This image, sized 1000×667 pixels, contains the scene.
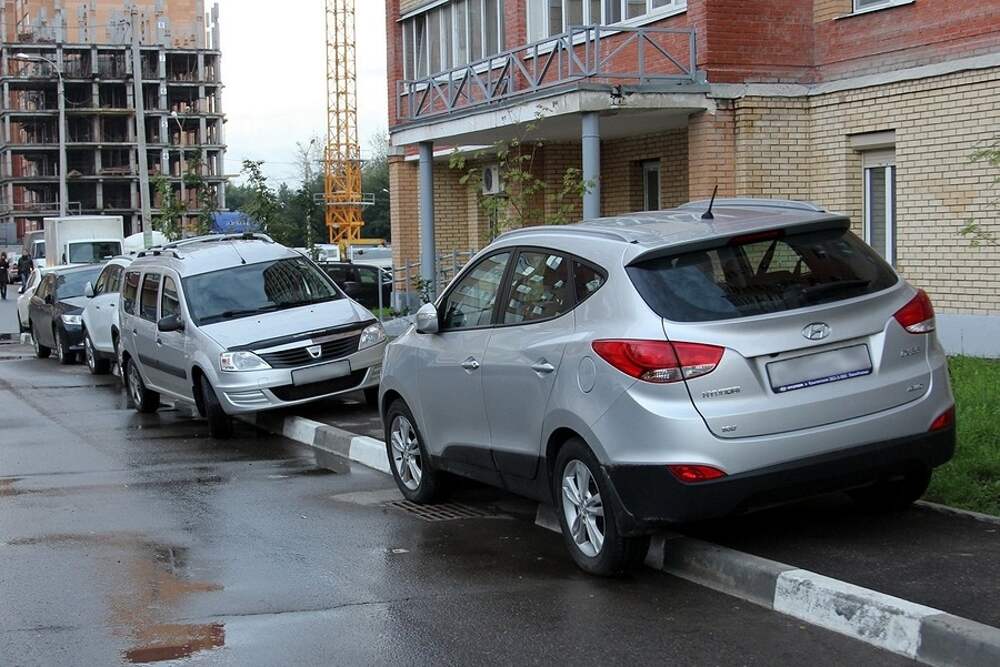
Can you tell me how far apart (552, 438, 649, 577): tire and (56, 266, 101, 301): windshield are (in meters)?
18.5

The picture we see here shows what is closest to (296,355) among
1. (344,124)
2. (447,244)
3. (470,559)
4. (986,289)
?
(470,559)

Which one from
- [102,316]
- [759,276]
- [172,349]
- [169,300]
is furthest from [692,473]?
[102,316]

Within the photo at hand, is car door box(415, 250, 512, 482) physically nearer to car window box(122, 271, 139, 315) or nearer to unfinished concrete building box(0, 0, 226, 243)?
car window box(122, 271, 139, 315)

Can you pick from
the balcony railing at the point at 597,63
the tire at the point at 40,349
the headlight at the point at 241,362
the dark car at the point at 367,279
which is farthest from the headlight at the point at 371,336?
the dark car at the point at 367,279

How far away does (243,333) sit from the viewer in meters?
13.2

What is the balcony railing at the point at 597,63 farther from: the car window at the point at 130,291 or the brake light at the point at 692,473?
the brake light at the point at 692,473

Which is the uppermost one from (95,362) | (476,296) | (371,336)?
(476,296)

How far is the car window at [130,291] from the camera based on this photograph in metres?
15.8

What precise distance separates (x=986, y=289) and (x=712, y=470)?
10462 mm

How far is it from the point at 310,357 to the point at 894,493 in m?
6.93

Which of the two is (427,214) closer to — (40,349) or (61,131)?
(40,349)

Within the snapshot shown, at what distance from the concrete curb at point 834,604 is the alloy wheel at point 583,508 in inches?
15.9

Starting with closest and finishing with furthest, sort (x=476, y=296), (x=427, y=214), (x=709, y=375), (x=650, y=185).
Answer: (x=709, y=375), (x=476, y=296), (x=650, y=185), (x=427, y=214)

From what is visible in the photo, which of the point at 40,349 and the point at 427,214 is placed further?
the point at 40,349
